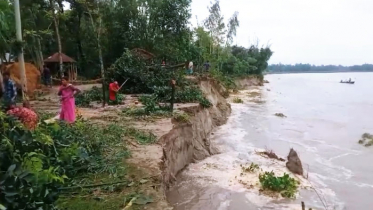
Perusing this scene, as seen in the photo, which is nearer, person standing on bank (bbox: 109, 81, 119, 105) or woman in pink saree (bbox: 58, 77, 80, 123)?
woman in pink saree (bbox: 58, 77, 80, 123)

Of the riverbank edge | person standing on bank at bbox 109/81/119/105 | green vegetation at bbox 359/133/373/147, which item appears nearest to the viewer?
the riverbank edge

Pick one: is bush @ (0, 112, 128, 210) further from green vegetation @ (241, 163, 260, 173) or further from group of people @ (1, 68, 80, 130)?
green vegetation @ (241, 163, 260, 173)

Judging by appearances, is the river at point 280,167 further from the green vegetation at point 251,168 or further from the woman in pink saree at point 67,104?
the woman in pink saree at point 67,104

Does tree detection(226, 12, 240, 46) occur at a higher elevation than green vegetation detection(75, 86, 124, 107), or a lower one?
higher

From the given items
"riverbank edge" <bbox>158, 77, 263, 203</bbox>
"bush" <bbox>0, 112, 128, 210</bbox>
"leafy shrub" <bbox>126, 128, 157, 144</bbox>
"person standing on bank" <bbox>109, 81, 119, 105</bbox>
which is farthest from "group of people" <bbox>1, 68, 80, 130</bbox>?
"person standing on bank" <bbox>109, 81, 119, 105</bbox>

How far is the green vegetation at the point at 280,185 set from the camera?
8.80 m

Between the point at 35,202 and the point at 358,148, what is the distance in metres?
16.2

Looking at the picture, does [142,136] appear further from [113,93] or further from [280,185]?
[113,93]

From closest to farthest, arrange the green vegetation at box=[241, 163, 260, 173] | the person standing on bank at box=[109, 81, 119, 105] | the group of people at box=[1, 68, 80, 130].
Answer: the group of people at box=[1, 68, 80, 130] < the green vegetation at box=[241, 163, 260, 173] < the person standing on bank at box=[109, 81, 119, 105]

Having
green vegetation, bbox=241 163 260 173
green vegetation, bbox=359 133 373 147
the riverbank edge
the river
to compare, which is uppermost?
the riverbank edge

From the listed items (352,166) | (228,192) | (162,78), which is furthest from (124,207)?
(162,78)

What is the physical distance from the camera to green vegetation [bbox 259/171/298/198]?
8.80m

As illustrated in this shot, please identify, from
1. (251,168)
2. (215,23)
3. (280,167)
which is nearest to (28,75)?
(251,168)

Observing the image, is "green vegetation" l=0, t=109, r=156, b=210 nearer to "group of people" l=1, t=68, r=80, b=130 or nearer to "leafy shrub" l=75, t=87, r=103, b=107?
"group of people" l=1, t=68, r=80, b=130
